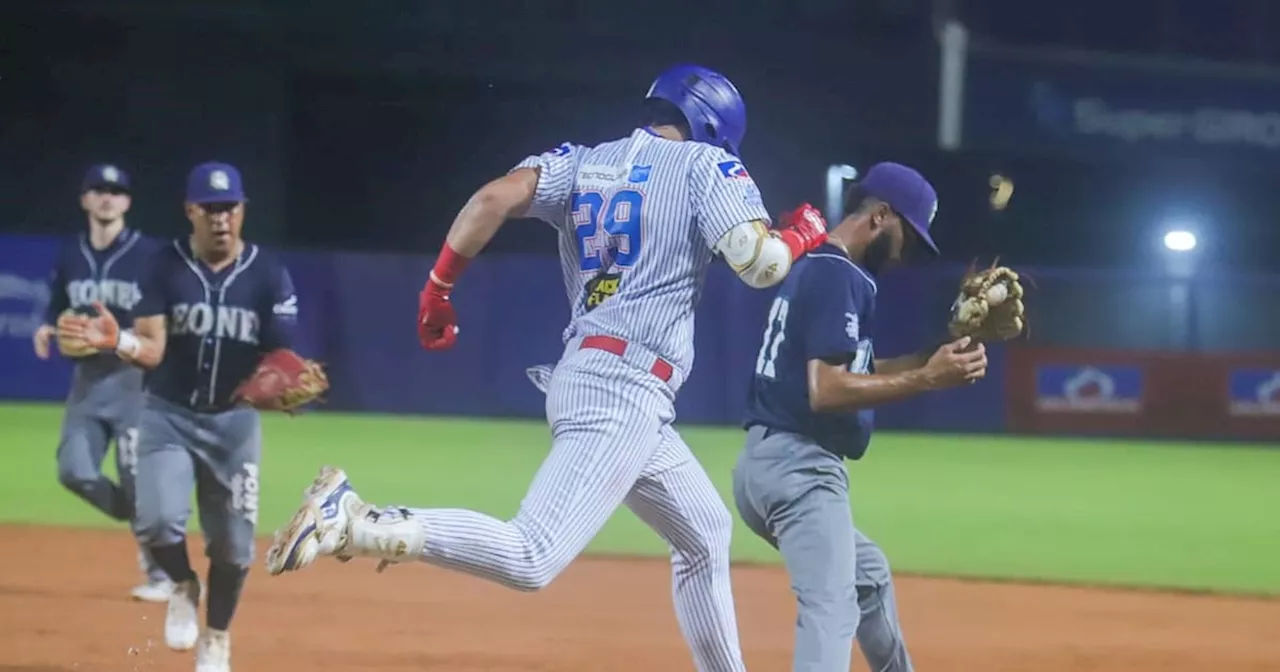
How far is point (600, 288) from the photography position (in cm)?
447

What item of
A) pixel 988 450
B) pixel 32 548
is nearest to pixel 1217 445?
pixel 988 450

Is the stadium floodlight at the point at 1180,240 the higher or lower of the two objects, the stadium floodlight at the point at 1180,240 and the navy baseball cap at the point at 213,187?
the lower

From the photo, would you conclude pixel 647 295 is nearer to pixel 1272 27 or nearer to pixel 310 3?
pixel 310 3

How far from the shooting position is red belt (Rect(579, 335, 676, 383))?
4.36m

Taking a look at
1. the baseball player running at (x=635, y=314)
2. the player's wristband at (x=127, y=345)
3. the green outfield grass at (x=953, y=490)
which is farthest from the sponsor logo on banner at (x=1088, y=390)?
the baseball player running at (x=635, y=314)

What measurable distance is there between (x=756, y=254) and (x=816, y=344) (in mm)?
386

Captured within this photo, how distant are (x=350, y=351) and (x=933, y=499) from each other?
811 centimetres

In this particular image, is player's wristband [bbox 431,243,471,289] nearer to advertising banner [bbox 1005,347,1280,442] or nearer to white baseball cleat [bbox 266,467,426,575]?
white baseball cleat [bbox 266,467,426,575]

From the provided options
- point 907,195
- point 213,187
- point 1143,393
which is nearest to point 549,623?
point 213,187

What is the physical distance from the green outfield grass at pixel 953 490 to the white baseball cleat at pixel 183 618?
3.36 m

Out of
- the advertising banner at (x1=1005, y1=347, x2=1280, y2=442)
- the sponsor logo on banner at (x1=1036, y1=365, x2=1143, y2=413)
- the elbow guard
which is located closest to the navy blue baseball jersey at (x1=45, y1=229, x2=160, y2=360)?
the elbow guard

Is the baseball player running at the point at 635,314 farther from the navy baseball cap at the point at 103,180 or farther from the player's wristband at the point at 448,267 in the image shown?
the navy baseball cap at the point at 103,180

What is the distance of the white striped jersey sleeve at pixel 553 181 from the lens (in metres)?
4.45

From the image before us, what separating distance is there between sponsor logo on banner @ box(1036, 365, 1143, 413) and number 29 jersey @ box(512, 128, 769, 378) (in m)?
13.8
